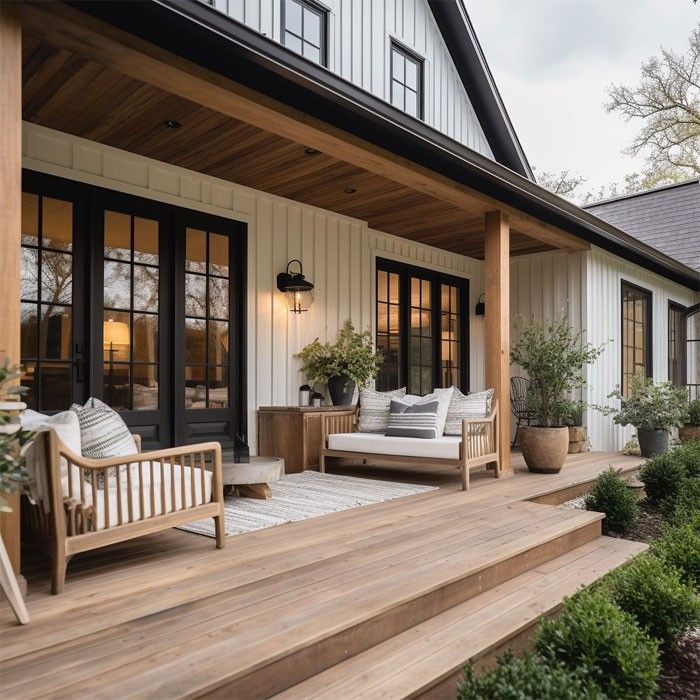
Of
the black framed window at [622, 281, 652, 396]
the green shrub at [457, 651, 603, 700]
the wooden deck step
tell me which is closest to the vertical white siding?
the black framed window at [622, 281, 652, 396]

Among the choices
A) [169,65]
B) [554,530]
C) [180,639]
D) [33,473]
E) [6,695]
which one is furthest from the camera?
[554,530]

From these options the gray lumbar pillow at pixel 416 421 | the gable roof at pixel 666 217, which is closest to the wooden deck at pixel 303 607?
the gray lumbar pillow at pixel 416 421

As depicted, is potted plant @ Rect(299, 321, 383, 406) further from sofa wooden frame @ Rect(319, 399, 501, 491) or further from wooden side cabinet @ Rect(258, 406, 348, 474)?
wooden side cabinet @ Rect(258, 406, 348, 474)

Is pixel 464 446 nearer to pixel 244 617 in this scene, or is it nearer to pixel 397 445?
pixel 397 445

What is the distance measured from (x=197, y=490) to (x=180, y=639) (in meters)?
1.13

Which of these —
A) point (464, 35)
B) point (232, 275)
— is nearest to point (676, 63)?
point (464, 35)

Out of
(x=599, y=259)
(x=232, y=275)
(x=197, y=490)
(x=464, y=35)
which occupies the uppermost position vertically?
(x=464, y=35)

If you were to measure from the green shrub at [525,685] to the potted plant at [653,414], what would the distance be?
6.10m

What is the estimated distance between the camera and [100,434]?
10.4ft

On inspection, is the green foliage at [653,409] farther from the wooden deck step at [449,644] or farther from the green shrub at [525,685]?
the green shrub at [525,685]

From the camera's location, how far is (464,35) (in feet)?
26.4

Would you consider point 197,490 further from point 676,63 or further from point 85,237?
point 676,63

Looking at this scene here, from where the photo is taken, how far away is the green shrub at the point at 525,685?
1.84 m

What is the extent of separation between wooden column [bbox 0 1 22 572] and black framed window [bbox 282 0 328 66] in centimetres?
388
